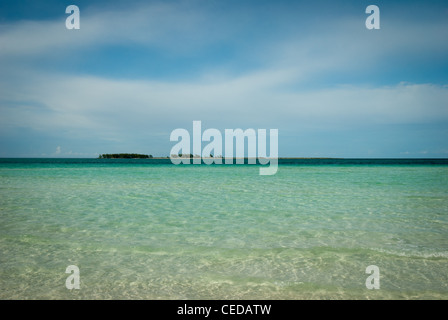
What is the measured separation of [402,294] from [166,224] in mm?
5367

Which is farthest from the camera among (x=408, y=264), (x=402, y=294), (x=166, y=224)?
(x=166, y=224)

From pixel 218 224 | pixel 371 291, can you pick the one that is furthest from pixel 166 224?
pixel 371 291

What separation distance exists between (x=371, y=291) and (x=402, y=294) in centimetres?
39

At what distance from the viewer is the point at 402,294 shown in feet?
12.0

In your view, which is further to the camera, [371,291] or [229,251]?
[229,251]
